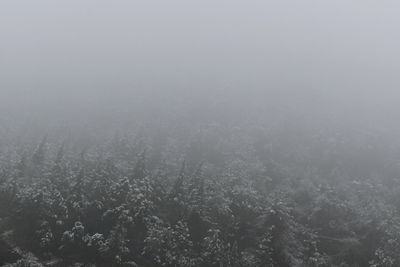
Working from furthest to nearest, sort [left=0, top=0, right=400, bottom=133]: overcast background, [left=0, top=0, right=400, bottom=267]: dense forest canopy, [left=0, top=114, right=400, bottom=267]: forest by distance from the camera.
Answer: [left=0, top=0, right=400, bottom=133]: overcast background → [left=0, top=0, right=400, bottom=267]: dense forest canopy → [left=0, top=114, right=400, bottom=267]: forest

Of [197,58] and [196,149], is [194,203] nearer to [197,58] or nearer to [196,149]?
[196,149]

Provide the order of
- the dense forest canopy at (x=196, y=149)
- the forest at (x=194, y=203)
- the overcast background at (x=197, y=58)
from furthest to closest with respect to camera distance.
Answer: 1. the overcast background at (x=197, y=58)
2. the dense forest canopy at (x=196, y=149)
3. the forest at (x=194, y=203)

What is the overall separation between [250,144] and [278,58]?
60173 mm

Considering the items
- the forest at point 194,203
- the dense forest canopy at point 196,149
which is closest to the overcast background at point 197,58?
the dense forest canopy at point 196,149

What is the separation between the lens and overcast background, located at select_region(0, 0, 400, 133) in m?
92.4

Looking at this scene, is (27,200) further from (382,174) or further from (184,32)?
(184,32)

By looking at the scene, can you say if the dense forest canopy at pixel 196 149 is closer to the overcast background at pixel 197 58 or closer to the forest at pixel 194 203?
the forest at pixel 194 203

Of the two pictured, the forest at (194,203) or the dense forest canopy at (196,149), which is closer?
the forest at (194,203)

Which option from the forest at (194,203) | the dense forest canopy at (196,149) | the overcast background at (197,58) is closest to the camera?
the forest at (194,203)

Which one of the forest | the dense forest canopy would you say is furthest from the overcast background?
the forest

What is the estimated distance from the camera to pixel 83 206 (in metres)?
49.5

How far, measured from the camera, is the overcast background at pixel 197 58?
92.4 m

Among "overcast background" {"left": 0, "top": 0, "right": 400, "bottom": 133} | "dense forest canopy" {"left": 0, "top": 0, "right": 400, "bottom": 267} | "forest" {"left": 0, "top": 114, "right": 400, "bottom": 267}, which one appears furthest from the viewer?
"overcast background" {"left": 0, "top": 0, "right": 400, "bottom": 133}

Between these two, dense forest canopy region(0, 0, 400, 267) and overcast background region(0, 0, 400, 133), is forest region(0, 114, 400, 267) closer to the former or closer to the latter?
dense forest canopy region(0, 0, 400, 267)
